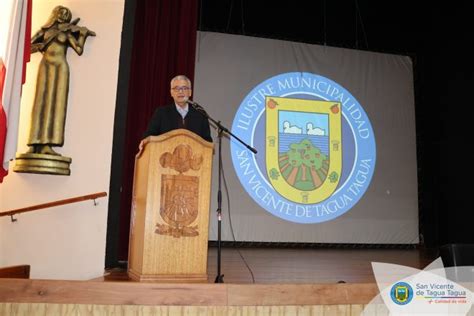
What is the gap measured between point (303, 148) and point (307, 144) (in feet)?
0.24

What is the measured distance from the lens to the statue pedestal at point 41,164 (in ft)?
9.62

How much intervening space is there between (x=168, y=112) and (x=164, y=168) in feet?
1.93

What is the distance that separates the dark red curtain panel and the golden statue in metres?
0.82

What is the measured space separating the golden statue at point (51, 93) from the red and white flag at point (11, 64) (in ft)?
0.92

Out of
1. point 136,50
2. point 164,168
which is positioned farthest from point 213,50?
point 164,168

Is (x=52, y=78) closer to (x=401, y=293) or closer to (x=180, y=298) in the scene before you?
(x=180, y=298)

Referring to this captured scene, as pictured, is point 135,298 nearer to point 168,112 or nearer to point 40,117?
point 168,112

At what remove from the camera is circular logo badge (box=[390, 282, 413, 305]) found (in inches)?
77.4

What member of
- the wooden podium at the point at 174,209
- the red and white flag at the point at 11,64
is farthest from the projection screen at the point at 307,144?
the wooden podium at the point at 174,209

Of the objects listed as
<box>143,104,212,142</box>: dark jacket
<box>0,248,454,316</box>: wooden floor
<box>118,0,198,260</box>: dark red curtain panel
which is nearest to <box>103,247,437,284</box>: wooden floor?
<box>0,248,454,316</box>: wooden floor

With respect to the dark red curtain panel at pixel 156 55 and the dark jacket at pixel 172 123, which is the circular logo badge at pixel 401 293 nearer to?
the dark jacket at pixel 172 123

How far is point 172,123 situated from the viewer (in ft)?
8.74

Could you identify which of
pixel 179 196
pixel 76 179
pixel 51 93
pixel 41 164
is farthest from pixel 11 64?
pixel 179 196

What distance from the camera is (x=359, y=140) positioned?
5.48 m
